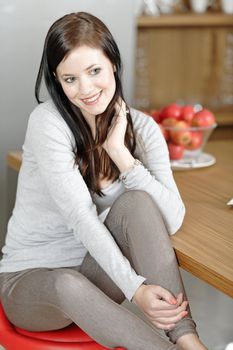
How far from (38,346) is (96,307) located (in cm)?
17

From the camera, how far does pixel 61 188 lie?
1.87 metres

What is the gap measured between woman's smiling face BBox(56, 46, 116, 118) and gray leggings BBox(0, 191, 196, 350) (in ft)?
0.78

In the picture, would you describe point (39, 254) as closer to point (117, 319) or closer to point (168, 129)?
point (117, 319)

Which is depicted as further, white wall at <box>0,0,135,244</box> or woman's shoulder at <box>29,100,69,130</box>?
white wall at <box>0,0,135,244</box>

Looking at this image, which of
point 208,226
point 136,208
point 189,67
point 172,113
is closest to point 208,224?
point 208,226

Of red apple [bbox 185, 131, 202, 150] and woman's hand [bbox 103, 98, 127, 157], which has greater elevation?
woman's hand [bbox 103, 98, 127, 157]

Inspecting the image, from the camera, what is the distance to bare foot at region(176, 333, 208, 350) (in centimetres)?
174

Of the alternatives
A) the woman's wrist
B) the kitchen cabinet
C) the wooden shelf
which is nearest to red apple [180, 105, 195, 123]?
the woman's wrist

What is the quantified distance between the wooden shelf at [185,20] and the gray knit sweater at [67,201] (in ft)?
4.97

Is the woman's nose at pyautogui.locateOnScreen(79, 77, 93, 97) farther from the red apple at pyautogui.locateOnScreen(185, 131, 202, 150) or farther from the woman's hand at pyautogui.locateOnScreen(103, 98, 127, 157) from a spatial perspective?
the red apple at pyautogui.locateOnScreen(185, 131, 202, 150)

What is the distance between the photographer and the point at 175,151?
243 centimetres

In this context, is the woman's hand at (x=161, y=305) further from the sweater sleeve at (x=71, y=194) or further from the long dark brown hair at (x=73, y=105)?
the long dark brown hair at (x=73, y=105)

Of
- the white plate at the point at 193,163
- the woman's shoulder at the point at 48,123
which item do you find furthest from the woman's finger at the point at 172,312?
the white plate at the point at 193,163

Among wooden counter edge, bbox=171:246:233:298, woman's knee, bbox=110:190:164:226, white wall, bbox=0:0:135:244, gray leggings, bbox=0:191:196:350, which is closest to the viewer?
wooden counter edge, bbox=171:246:233:298
